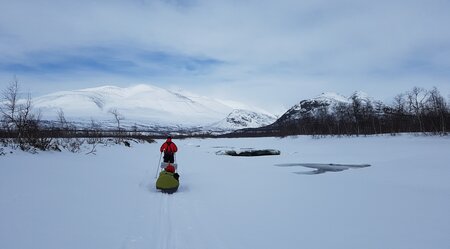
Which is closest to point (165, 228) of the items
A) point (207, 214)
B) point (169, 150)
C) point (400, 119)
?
point (207, 214)

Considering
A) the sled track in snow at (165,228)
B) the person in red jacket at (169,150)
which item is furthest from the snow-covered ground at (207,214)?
the person in red jacket at (169,150)

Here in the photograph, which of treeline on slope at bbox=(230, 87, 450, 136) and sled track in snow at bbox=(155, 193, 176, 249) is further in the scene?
treeline on slope at bbox=(230, 87, 450, 136)

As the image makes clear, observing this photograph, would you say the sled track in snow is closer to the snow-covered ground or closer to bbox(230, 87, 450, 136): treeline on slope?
the snow-covered ground

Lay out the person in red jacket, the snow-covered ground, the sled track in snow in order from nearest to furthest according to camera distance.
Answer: the sled track in snow < the snow-covered ground < the person in red jacket

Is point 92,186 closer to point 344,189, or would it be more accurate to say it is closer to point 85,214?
point 85,214

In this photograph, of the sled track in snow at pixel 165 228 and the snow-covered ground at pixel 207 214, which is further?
the snow-covered ground at pixel 207 214

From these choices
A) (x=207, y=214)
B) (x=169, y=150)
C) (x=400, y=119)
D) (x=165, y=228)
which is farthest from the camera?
(x=400, y=119)

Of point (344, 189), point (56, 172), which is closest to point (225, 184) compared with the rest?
point (344, 189)

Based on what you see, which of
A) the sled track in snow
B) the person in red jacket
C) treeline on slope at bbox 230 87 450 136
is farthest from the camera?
treeline on slope at bbox 230 87 450 136

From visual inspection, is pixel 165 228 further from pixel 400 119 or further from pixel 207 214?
pixel 400 119

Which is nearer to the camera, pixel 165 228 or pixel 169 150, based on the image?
pixel 165 228

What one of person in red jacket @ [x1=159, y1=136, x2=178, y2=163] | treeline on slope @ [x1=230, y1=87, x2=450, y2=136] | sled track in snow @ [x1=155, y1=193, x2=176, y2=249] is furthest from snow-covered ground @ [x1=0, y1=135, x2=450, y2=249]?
treeline on slope @ [x1=230, y1=87, x2=450, y2=136]

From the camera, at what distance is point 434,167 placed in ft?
60.1

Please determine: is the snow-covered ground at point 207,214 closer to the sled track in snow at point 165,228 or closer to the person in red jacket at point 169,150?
the sled track in snow at point 165,228
